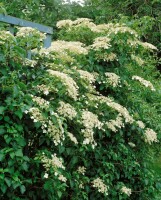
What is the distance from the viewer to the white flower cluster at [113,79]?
390 cm

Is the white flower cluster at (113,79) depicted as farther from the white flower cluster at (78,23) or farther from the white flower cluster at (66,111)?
the white flower cluster at (66,111)

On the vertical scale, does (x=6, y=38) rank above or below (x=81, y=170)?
above

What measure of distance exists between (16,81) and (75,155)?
0.88m

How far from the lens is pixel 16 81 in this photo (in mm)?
2762

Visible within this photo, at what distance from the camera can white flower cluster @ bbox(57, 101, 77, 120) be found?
2971 millimetres

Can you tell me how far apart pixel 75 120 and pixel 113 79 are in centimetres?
89

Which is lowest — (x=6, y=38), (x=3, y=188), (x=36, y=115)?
(x=3, y=188)

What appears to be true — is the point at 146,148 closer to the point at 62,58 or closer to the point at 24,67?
the point at 62,58

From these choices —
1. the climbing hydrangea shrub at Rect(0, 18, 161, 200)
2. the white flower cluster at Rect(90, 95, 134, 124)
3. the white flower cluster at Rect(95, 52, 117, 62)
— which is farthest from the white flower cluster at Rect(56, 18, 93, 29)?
the white flower cluster at Rect(90, 95, 134, 124)

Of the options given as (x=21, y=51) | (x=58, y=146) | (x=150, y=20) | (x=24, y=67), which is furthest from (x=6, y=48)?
(x=150, y=20)

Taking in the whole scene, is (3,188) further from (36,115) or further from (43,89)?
(43,89)

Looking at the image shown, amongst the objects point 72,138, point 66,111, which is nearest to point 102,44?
point 66,111

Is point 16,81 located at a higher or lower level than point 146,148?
higher

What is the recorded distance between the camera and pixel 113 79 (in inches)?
154
